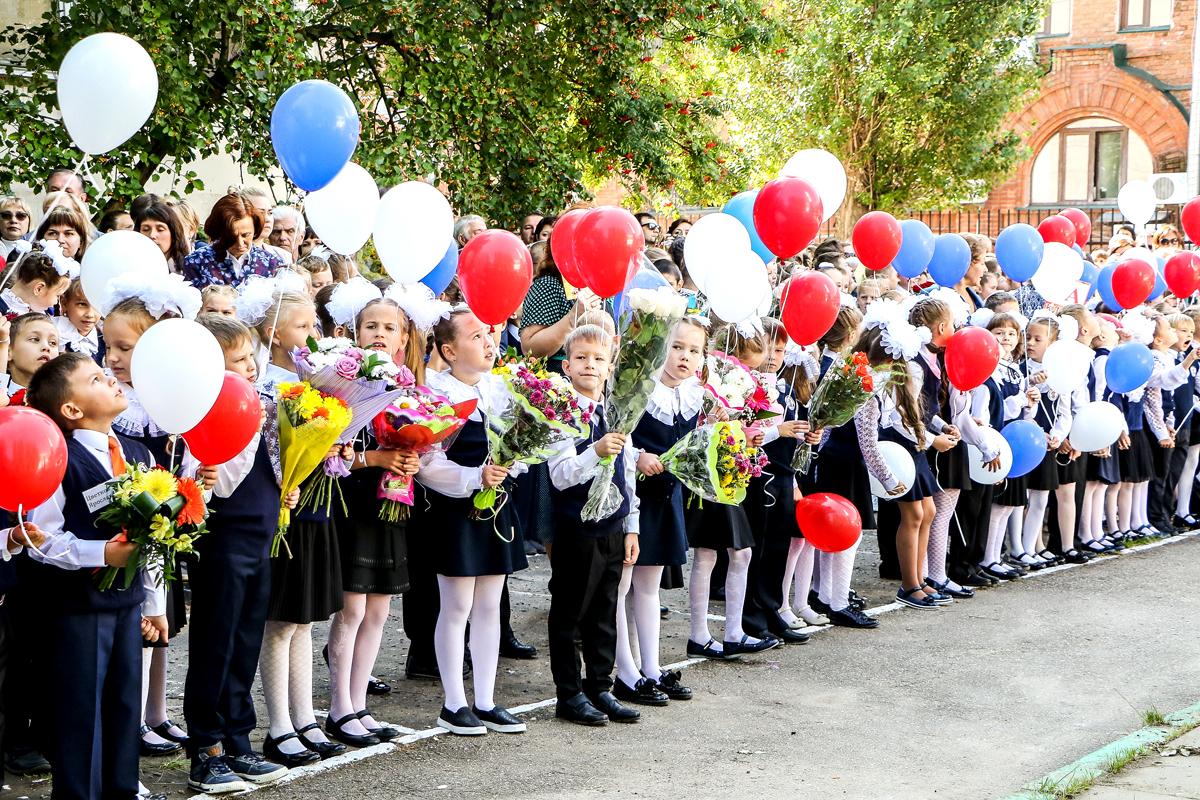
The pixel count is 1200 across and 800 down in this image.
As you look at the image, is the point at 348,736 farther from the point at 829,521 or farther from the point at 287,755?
the point at 829,521

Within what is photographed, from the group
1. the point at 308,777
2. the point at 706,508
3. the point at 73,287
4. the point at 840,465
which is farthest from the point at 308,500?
the point at 840,465

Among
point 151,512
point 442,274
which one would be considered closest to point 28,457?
point 151,512

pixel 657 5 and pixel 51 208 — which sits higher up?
pixel 657 5

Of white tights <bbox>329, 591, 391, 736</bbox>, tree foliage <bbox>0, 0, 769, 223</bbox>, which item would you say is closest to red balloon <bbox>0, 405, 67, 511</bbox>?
white tights <bbox>329, 591, 391, 736</bbox>

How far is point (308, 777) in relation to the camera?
497cm

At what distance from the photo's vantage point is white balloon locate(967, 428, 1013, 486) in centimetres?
825

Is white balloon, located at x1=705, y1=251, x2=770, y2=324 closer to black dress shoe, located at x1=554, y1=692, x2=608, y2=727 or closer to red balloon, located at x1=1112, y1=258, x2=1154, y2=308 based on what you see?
black dress shoe, located at x1=554, y1=692, x2=608, y2=727

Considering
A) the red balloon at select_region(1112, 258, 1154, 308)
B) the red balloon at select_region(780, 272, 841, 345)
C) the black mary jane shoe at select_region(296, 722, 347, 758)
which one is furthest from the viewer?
the red balloon at select_region(1112, 258, 1154, 308)

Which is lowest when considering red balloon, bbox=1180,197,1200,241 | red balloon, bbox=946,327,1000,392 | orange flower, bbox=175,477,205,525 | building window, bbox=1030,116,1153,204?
orange flower, bbox=175,477,205,525

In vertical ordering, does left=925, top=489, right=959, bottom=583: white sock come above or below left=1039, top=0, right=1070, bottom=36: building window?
below

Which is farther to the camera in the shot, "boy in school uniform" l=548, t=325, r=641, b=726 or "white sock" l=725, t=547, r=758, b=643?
"white sock" l=725, t=547, r=758, b=643

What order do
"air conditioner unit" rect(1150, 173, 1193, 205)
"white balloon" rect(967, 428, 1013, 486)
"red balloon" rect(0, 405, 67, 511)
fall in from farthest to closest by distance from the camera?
"air conditioner unit" rect(1150, 173, 1193, 205) → "white balloon" rect(967, 428, 1013, 486) → "red balloon" rect(0, 405, 67, 511)

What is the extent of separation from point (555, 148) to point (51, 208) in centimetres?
520

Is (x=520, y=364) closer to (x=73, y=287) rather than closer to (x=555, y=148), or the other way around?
(x=73, y=287)
